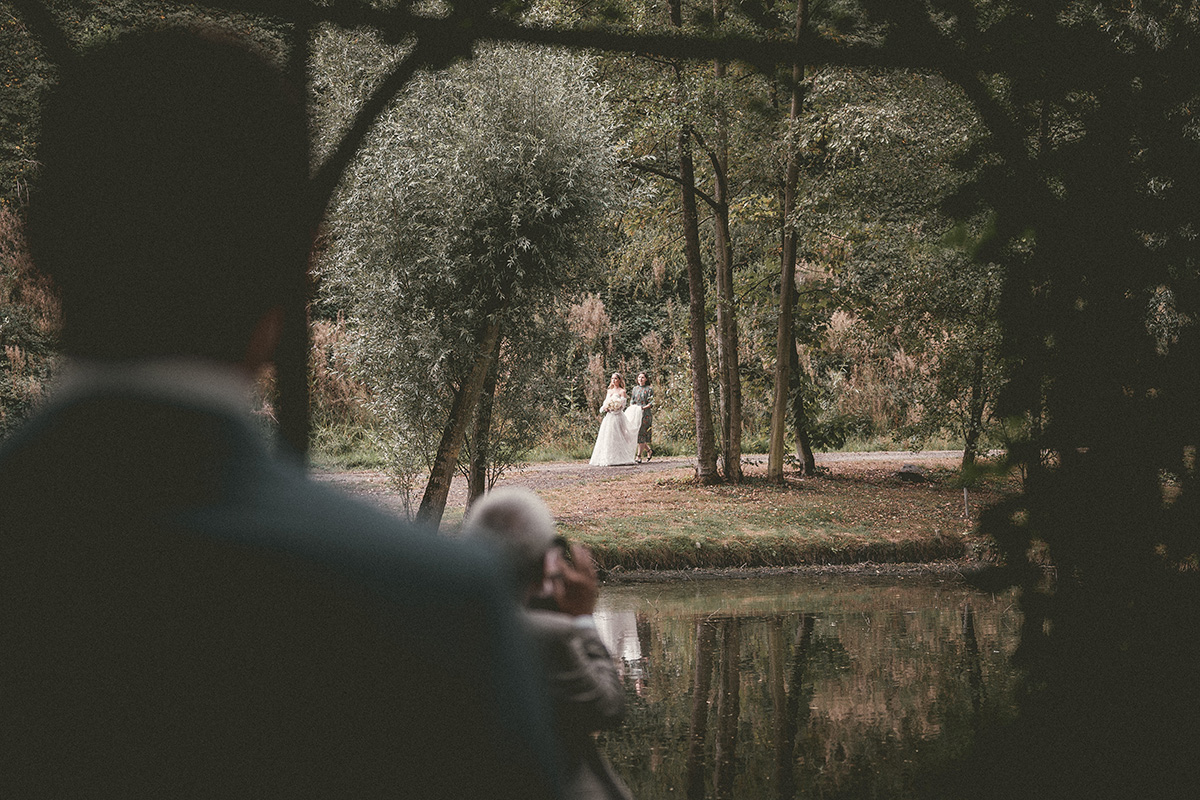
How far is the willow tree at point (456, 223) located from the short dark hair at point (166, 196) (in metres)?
10.7

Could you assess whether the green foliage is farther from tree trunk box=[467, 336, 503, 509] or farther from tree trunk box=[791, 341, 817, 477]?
tree trunk box=[791, 341, 817, 477]

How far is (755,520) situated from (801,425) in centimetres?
437

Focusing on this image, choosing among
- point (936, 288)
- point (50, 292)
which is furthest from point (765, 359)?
point (50, 292)

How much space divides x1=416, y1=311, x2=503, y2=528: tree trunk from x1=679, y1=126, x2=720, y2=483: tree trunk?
5.15 m

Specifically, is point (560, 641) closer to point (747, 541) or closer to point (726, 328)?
point (747, 541)

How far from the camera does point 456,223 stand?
11.7m

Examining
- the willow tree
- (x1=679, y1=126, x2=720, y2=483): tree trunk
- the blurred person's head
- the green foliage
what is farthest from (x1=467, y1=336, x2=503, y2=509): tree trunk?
the blurred person's head

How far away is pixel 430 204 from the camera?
38.6ft

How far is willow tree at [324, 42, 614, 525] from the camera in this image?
11656 mm

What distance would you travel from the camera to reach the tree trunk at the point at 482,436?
41.4ft

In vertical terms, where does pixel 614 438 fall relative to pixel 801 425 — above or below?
below

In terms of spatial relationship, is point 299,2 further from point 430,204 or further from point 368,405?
point 368,405

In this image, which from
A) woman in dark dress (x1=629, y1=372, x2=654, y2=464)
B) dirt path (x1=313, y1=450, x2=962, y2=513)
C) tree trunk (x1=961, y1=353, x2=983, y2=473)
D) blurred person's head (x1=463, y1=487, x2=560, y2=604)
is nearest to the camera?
blurred person's head (x1=463, y1=487, x2=560, y2=604)

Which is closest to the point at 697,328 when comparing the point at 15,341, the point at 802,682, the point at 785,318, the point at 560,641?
the point at 785,318
